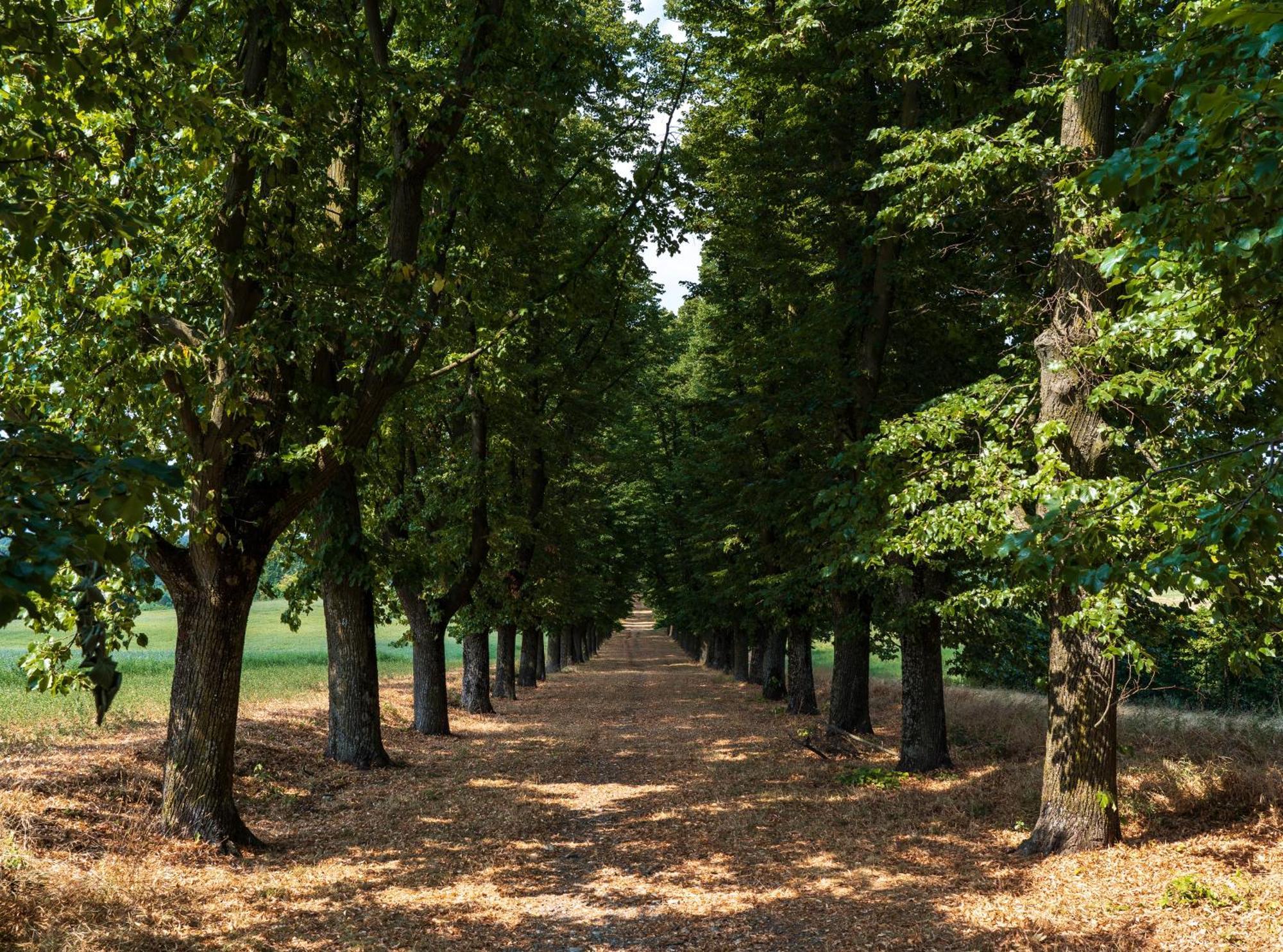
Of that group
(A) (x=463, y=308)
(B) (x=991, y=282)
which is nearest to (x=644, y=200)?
(A) (x=463, y=308)

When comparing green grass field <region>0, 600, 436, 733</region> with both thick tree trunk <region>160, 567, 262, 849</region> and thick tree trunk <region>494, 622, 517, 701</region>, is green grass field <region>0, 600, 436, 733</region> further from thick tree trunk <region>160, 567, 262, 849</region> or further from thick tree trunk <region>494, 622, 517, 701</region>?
thick tree trunk <region>494, 622, 517, 701</region>

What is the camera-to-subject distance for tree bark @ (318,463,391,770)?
519 inches

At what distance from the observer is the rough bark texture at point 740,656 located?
118 ft

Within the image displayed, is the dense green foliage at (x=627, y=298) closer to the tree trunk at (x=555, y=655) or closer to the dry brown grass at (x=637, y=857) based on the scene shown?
the dry brown grass at (x=637, y=857)

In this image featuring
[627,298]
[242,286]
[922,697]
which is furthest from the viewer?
[627,298]

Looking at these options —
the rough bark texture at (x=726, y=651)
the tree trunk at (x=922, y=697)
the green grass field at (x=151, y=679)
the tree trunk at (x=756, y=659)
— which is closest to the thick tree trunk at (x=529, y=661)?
the green grass field at (x=151, y=679)

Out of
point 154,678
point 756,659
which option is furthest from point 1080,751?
point 756,659

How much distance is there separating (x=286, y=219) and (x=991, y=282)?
946 cm

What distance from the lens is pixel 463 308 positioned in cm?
1174

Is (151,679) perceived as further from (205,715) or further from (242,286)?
(242,286)

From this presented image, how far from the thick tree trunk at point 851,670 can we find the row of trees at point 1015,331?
A: 7 cm

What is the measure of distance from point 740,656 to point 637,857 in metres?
27.1

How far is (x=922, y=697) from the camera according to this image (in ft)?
44.5

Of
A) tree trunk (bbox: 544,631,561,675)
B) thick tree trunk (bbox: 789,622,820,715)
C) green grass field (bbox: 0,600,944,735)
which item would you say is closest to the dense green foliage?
green grass field (bbox: 0,600,944,735)
